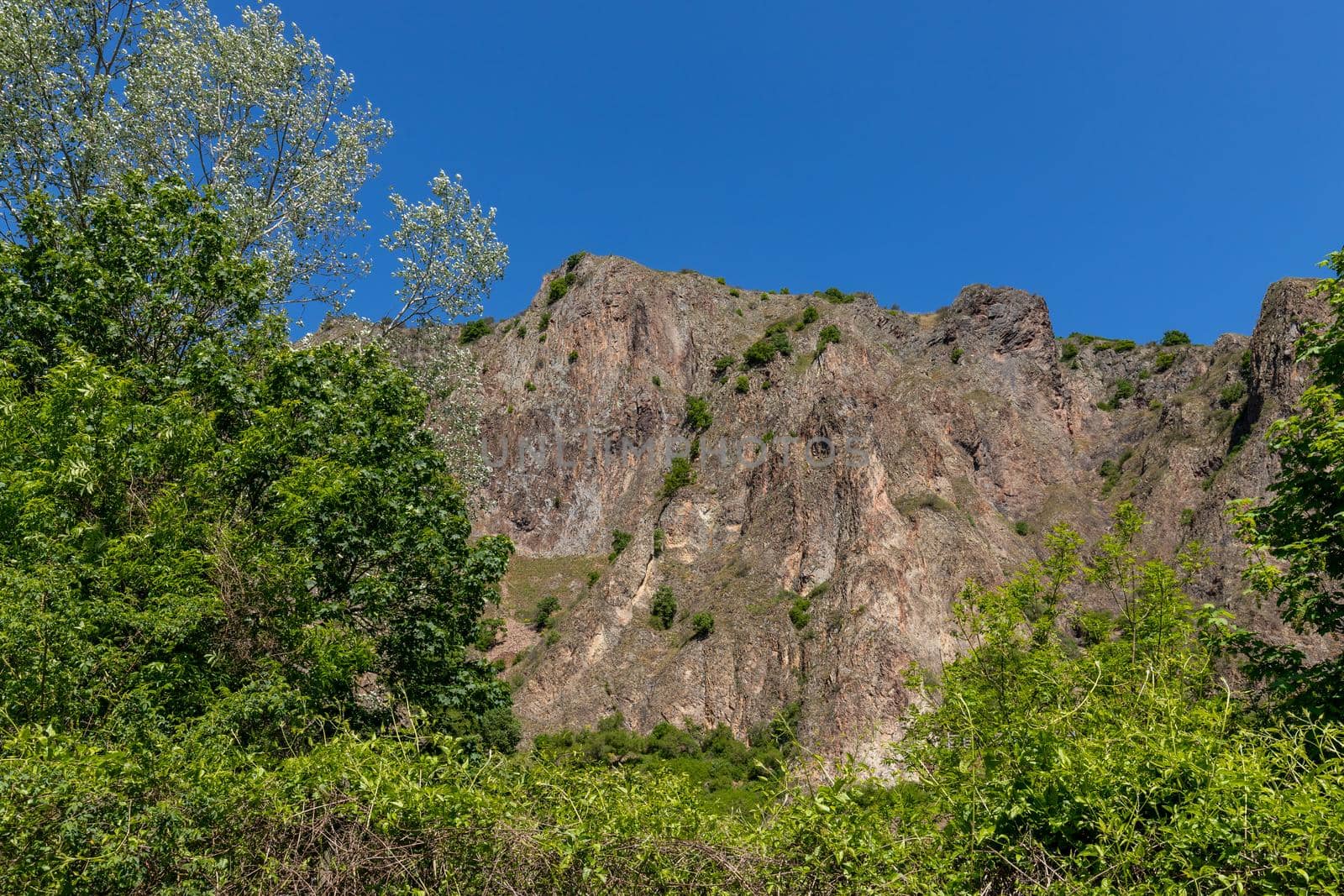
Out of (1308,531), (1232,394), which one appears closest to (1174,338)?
(1232,394)

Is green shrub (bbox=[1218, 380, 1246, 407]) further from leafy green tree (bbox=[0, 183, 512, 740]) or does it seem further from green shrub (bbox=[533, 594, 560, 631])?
leafy green tree (bbox=[0, 183, 512, 740])

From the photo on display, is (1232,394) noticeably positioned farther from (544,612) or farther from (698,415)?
(544,612)

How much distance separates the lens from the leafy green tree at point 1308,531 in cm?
1175

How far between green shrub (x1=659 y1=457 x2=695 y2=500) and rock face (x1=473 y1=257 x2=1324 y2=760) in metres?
0.98

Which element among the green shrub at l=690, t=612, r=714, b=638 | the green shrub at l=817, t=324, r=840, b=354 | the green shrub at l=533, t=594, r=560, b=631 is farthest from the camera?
the green shrub at l=817, t=324, r=840, b=354

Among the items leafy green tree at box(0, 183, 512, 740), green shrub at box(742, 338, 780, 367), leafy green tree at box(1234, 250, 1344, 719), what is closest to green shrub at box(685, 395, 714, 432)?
green shrub at box(742, 338, 780, 367)

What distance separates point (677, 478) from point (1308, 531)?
6314 cm

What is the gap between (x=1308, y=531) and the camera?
1265 centimetres

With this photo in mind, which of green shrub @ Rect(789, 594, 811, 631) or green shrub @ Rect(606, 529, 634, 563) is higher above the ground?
green shrub @ Rect(606, 529, 634, 563)

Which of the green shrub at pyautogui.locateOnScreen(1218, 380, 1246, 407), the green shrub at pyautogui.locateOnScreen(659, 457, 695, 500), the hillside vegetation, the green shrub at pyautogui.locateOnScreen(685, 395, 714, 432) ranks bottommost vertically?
the hillside vegetation

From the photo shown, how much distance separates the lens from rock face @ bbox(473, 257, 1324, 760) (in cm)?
5709

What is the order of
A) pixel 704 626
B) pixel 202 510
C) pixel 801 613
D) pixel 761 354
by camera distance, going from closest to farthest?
pixel 202 510, pixel 801 613, pixel 704 626, pixel 761 354

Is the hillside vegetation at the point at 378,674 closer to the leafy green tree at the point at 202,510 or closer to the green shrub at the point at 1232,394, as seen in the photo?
the leafy green tree at the point at 202,510

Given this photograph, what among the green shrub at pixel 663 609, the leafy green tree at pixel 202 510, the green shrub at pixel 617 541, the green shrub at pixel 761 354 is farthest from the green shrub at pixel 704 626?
the leafy green tree at pixel 202 510
